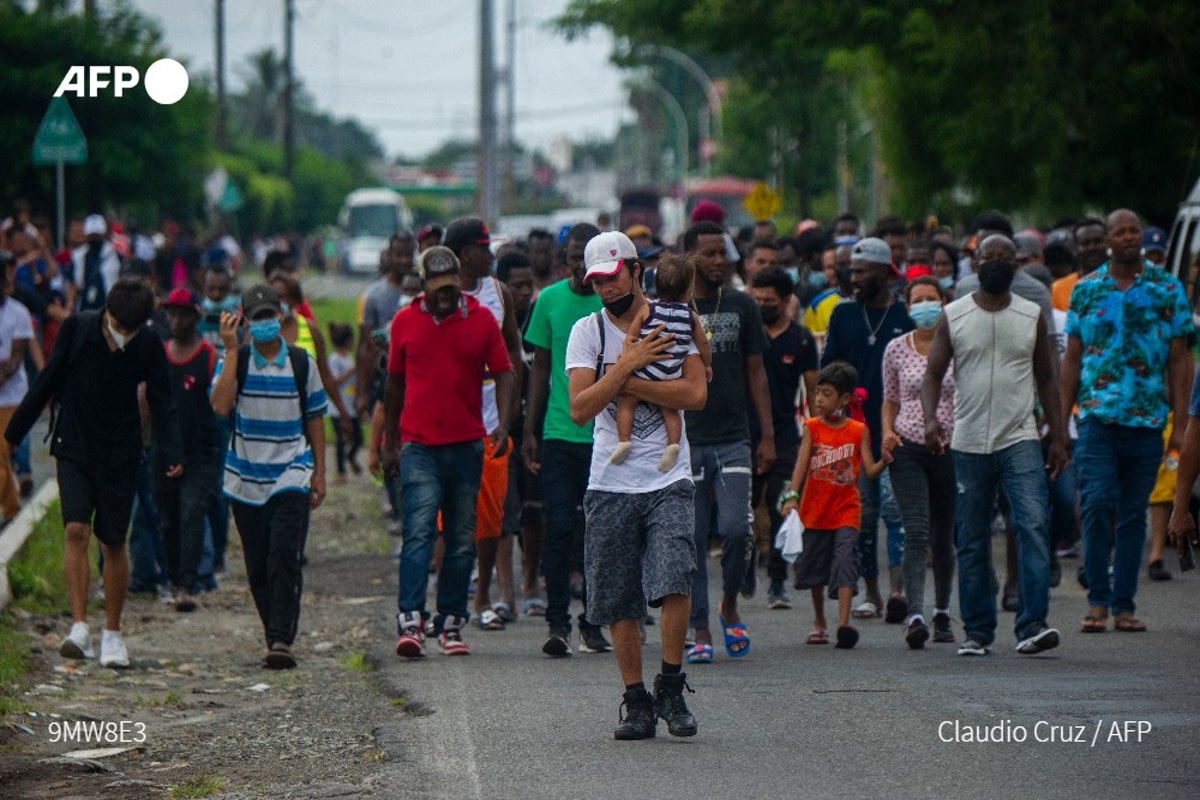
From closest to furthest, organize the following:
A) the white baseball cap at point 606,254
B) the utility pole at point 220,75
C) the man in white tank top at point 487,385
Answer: the white baseball cap at point 606,254
the man in white tank top at point 487,385
the utility pole at point 220,75

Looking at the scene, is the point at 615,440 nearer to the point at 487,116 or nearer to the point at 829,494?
the point at 829,494

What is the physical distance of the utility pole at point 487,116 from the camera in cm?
3438

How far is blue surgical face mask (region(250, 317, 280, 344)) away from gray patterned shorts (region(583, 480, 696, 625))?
325 centimetres

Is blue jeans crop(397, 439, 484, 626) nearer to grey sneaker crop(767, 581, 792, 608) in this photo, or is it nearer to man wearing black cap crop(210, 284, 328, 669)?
man wearing black cap crop(210, 284, 328, 669)

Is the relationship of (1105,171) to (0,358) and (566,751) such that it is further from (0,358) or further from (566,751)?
(566,751)

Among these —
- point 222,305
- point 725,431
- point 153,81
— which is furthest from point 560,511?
point 153,81

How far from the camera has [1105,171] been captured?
24.3 m

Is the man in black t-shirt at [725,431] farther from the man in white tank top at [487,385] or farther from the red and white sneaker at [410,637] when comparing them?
the red and white sneaker at [410,637]

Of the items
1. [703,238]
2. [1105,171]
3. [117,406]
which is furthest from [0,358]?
[1105,171]

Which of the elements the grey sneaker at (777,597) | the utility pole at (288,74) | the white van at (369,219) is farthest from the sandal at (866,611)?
the white van at (369,219)

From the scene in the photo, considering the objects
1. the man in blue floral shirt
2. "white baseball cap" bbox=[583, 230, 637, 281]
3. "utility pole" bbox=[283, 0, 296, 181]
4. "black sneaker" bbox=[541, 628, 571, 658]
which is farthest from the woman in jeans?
"utility pole" bbox=[283, 0, 296, 181]

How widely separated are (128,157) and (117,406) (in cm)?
2816

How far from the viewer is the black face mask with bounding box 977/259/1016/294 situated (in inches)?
399

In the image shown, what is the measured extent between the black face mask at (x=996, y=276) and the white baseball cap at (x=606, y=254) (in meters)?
2.56
